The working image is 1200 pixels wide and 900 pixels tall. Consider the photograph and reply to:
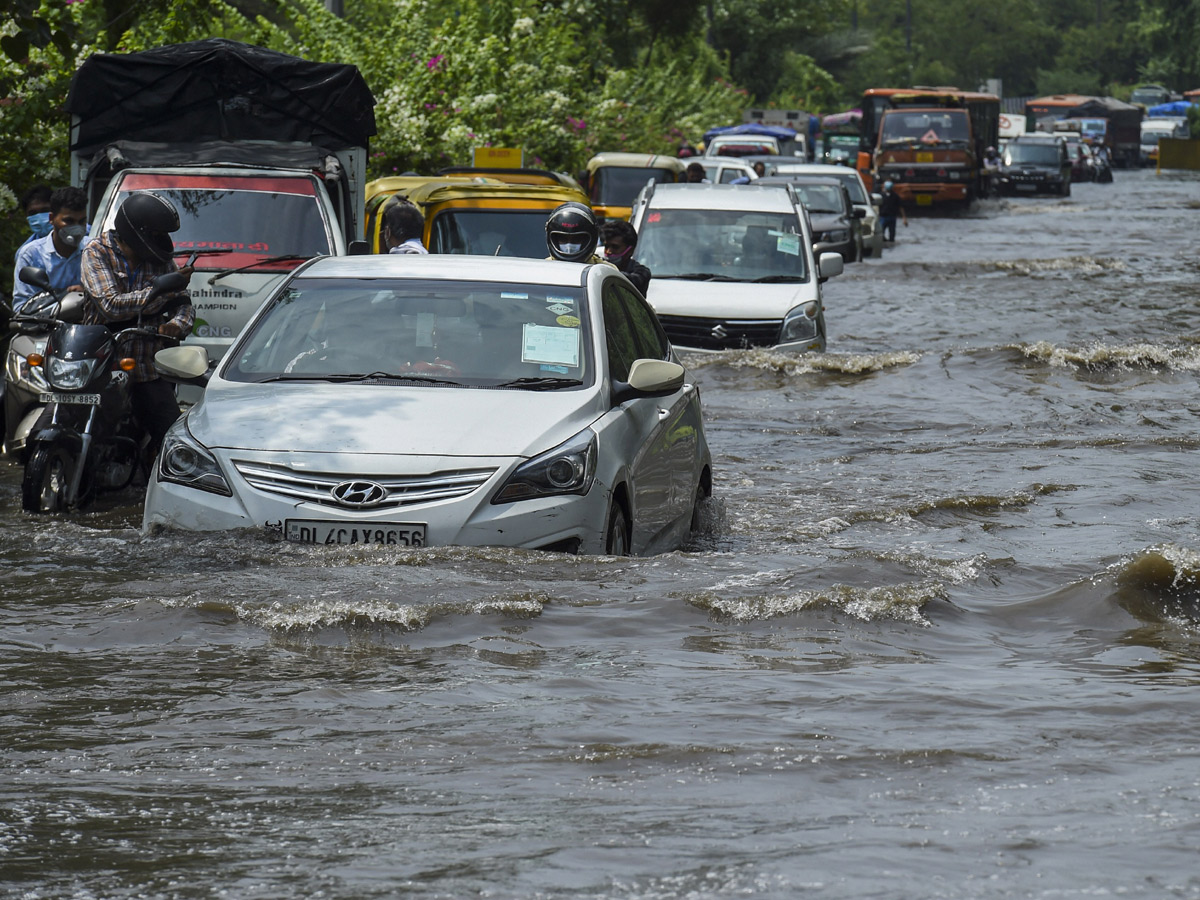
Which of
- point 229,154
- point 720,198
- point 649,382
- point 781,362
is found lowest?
point 781,362

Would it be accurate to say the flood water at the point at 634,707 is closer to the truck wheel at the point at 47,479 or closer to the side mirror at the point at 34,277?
the truck wheel at the point at 47,479

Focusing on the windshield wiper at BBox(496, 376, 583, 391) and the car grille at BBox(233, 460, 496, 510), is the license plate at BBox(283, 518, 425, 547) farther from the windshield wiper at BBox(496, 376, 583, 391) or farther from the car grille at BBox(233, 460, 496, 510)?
the windshield wiper at BBox(496, 376, 583, 391)

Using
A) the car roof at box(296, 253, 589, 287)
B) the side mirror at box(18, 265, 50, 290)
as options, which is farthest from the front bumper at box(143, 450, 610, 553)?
the side mirror at box(18, 265, 50, 290)

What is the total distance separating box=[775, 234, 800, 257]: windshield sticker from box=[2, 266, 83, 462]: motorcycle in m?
7.23

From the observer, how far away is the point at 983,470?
1151 cm

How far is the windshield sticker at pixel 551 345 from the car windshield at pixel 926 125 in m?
42.7

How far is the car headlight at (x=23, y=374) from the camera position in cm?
1064

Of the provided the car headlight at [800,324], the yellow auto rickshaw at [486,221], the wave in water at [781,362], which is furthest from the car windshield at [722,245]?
the yellow auto rickshaw at [486,221]

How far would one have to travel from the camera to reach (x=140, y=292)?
9.48 m

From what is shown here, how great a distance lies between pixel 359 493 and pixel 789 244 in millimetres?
10120

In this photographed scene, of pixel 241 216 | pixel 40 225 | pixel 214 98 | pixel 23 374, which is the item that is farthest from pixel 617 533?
pixel 214 98

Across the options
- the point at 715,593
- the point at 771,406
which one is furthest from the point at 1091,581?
the point at 771,406

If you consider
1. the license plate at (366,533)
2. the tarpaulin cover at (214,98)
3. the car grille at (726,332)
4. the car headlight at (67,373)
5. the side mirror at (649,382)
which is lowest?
the car grille at (726,332)

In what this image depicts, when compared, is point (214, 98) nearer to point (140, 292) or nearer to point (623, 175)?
point (140, 292)
